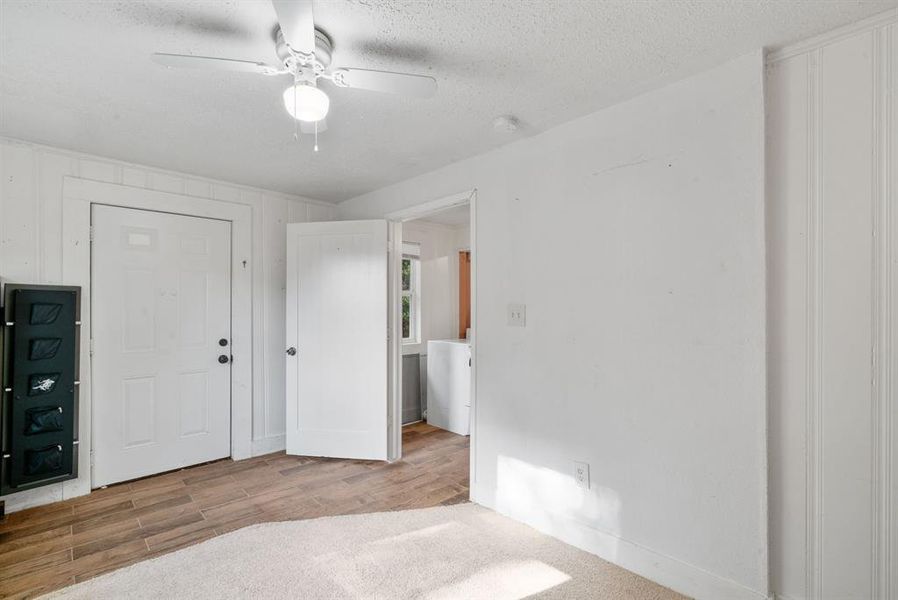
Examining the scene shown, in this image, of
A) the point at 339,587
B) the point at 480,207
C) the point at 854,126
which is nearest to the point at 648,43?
the point at 854,126

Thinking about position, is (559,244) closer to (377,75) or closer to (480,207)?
(480,207)

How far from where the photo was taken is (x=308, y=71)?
1.56 metres

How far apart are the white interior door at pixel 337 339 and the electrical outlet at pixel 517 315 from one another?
128cm

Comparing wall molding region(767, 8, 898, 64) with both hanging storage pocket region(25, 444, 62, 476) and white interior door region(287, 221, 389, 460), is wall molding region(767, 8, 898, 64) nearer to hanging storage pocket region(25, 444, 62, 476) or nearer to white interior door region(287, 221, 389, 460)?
white interior door region(287, 221, 389, 460)

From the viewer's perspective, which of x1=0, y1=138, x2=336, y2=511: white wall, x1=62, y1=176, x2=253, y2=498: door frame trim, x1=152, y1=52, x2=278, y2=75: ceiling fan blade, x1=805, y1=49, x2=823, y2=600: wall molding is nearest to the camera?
x1=152, y1=52, x2=278, y2=75: ceiling fan blade

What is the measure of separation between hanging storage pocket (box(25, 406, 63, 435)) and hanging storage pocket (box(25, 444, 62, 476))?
11 centimetres

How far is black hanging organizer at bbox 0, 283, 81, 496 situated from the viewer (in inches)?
103

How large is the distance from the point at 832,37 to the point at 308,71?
1949mm

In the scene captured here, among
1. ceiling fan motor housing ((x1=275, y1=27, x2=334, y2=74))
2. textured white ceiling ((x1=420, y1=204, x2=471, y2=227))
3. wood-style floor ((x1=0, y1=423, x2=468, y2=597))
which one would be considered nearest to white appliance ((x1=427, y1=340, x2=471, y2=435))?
wood-style floor ((x1=0, y1=423, x2=468, y2=597))

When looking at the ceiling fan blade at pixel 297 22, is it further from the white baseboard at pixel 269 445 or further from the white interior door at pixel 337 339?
the white baseboard at pixel 269 445

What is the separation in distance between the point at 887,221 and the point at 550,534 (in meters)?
2.09

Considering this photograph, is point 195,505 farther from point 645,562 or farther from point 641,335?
point 641,335

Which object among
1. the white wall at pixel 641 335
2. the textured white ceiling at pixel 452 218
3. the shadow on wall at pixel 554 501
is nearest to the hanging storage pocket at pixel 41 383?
the white wall at pixel 641 335

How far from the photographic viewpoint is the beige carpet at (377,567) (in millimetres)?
1956
